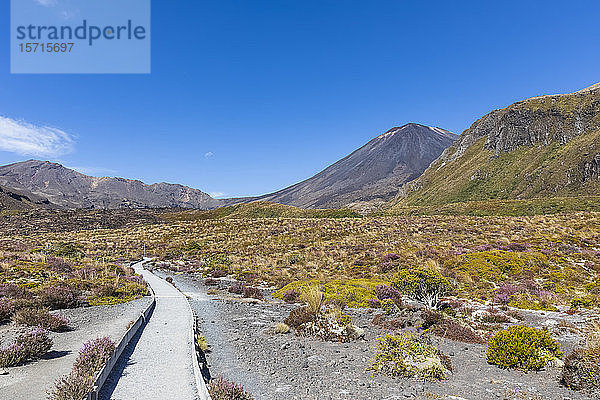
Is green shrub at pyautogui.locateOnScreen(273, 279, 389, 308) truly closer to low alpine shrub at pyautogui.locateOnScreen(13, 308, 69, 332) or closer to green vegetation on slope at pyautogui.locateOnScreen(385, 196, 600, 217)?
low alpine shrub at pyautogui.locateOnScreen(13, 308, 69, 332)

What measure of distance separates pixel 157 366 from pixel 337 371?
178 inches

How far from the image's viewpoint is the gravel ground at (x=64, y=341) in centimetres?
639

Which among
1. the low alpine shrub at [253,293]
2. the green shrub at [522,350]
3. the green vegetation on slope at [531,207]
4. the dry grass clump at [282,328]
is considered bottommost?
the low alpine shrub at [253,293]

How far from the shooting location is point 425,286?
538 inches

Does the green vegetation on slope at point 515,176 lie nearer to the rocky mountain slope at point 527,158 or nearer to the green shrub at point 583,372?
the rocky mountain slope at point 527,158

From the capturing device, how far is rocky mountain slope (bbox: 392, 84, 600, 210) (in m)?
77.0

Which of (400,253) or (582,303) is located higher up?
(400,253)

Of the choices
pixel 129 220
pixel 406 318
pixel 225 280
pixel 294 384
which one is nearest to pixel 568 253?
pixel 406 318

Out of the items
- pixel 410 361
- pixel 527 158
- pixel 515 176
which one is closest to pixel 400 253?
pixel 410 361

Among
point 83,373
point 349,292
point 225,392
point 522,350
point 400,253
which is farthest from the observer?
point 400,253

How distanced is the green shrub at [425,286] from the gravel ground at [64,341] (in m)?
11.2

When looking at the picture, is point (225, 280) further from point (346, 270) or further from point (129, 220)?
point (129, 220)

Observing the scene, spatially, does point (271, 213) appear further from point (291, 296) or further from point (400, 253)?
point (291, 296)

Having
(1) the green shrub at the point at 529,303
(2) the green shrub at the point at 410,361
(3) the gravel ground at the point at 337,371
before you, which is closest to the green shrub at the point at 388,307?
(3) the gravel ground at the point at 337,371
